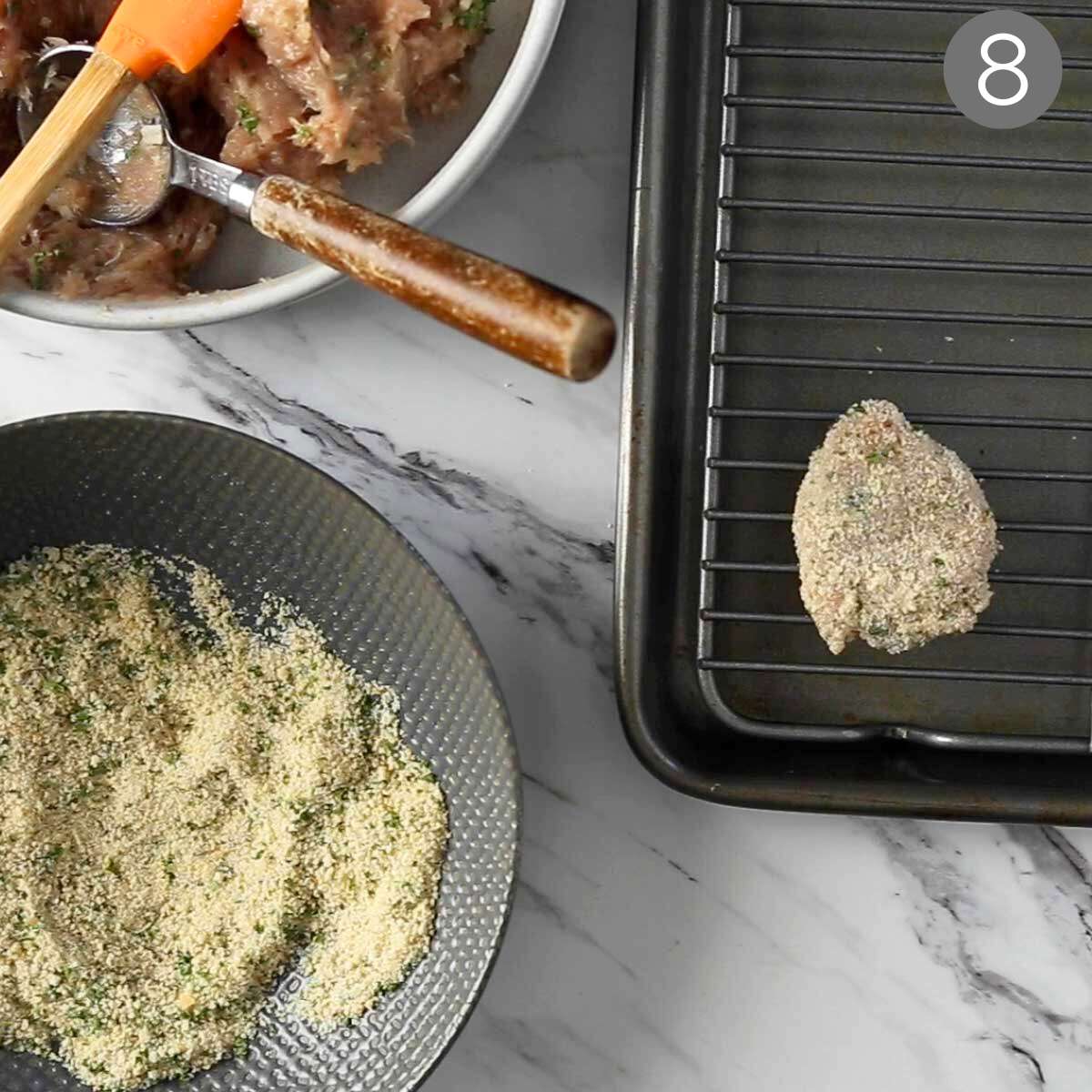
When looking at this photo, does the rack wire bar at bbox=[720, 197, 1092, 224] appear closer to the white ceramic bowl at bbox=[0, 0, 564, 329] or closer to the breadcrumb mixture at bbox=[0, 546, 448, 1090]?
the white ceramic bowl at bbox=[0, 0, 564, 329]

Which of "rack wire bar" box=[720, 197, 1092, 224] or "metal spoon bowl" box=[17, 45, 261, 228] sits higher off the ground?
"metal spoon bowl" box=[17, 45, 261, 228]

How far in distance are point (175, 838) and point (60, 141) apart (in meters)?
0.53

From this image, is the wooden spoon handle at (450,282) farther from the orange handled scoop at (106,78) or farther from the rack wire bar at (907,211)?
the rack wire bar at (907,211)

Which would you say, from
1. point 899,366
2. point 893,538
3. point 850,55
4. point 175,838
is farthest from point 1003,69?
point 175,838

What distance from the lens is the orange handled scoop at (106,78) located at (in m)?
0.96

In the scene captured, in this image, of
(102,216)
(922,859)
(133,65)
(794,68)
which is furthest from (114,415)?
(922,859)

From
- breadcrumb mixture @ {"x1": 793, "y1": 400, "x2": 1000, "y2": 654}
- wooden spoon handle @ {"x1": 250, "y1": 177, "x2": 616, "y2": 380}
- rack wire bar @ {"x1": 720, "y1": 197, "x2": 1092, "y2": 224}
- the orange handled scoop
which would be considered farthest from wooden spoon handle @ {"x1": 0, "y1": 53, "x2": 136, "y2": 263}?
breadcrumb mixture @ {"x1": 793, "y1": 400, "x2": 1000, "y2": 654}

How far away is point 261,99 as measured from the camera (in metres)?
1.02

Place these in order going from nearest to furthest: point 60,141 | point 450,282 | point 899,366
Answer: point 450,282 → point 60,141 → point 899,366

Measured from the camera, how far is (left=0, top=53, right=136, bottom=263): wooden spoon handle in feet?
3.15

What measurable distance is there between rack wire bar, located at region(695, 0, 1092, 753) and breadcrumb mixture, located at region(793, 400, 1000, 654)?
61 mm

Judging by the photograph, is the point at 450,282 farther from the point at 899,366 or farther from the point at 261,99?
the point at 899,366

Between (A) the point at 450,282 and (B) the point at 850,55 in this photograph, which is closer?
(A) the point at 450,282

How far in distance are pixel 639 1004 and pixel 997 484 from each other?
53 centimetres
